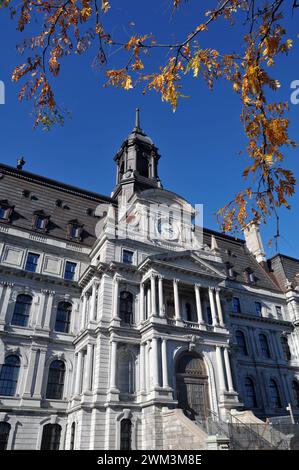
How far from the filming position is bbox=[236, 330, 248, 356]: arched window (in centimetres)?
3347

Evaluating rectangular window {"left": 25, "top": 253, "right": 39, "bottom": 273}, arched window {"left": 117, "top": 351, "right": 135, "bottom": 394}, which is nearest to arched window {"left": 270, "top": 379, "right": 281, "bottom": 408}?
arched window {"left": 117, "top": 351, "right": 135, "bottom": 394}

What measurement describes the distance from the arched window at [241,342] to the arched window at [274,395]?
12.2ft

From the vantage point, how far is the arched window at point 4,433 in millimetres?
21609

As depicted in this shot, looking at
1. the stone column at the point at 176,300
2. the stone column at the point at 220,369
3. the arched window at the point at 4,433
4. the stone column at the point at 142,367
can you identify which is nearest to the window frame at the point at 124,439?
the stone column at the point at 142,367

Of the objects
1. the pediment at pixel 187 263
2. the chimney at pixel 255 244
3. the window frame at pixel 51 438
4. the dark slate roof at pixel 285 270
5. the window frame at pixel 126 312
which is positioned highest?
the chimney at pixel 255 244

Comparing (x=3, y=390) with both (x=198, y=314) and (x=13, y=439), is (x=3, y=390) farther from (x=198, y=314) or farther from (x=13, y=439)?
(x=198, y=314)

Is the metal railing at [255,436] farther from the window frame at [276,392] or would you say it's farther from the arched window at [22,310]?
the arched window at [22,310]

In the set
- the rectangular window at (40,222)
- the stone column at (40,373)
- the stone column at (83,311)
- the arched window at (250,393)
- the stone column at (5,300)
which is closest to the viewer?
the stone column at (40,373)

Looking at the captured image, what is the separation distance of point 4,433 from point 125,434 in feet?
26.8

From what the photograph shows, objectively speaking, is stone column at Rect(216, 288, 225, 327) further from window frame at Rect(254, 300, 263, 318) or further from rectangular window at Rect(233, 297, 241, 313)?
window frame at Rect(254, 300, 263, 318)

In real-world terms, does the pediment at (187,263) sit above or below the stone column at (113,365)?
above

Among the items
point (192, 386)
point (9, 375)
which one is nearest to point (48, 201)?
point (9, 375)

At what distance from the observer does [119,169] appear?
44688 mm

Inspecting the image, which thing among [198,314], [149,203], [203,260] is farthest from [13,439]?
[149,203]
